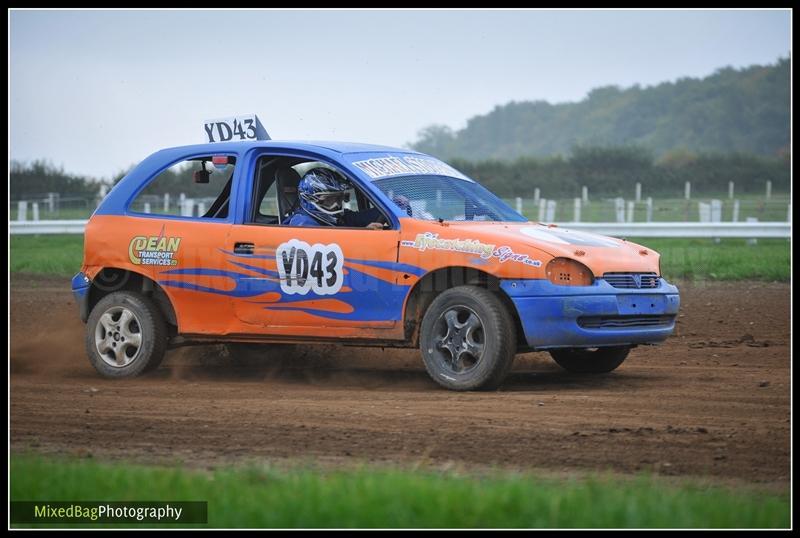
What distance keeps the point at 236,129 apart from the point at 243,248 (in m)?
1.32

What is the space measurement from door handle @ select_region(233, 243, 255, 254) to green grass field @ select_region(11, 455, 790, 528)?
3343 millimetres

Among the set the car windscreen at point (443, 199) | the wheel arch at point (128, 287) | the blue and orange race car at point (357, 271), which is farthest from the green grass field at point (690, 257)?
the wheel arch at point (128, 287)

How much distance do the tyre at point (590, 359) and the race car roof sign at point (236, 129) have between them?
9.50ft

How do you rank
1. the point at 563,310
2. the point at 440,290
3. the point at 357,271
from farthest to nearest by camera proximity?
the point at 357,271
the point at 440,290
the point at 563,310

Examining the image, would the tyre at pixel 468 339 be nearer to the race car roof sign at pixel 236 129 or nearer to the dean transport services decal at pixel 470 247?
the dean transport services decal at pixel 470 247

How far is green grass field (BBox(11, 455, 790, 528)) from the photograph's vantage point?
4.61 metres

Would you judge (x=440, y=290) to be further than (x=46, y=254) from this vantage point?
No

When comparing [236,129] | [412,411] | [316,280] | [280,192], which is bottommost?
[412,411]

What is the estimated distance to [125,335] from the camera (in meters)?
9.59

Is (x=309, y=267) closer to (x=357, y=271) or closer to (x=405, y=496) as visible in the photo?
(x=357, y=271)

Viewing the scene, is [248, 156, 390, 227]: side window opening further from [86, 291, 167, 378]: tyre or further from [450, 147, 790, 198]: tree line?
[450, 147, 790, 198]: tree line

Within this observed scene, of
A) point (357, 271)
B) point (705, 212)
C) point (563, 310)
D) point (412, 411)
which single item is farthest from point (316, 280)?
point (705, 212)

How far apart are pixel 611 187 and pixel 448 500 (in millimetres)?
48413

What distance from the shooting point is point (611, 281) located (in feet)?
26.9
